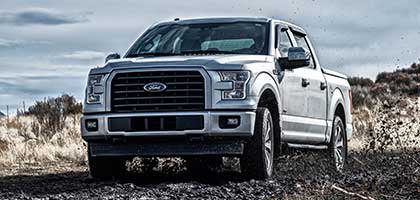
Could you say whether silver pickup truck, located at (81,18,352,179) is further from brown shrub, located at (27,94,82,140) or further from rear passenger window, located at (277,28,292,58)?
brown shrub, located at (27,94,82,140)

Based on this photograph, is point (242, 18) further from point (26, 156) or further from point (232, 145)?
point (26, 156)

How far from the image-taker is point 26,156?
1667cm

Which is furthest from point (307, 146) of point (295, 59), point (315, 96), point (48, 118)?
point (48, 118)

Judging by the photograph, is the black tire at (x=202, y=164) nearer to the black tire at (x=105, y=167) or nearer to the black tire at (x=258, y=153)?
the black tire at (x=105, y=167)

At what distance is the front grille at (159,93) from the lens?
33.8 ft

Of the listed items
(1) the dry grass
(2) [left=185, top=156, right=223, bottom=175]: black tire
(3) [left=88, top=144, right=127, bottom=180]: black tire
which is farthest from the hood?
(1) the dry grass

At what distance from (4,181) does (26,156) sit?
15.4 feet

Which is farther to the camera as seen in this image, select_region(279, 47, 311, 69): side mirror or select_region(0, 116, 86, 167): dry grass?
select_region(0, 116, 86, 167): dry grass

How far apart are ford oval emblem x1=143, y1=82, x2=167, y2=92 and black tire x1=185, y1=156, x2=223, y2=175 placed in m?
1.72

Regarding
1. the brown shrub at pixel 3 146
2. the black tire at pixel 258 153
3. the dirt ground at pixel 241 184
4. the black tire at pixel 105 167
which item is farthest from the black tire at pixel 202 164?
the brown shrub at pixel 3 146

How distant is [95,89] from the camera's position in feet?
34.8

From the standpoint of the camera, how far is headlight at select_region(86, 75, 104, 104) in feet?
34.7

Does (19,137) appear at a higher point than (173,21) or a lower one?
lower

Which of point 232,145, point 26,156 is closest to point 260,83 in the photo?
point 232,145
